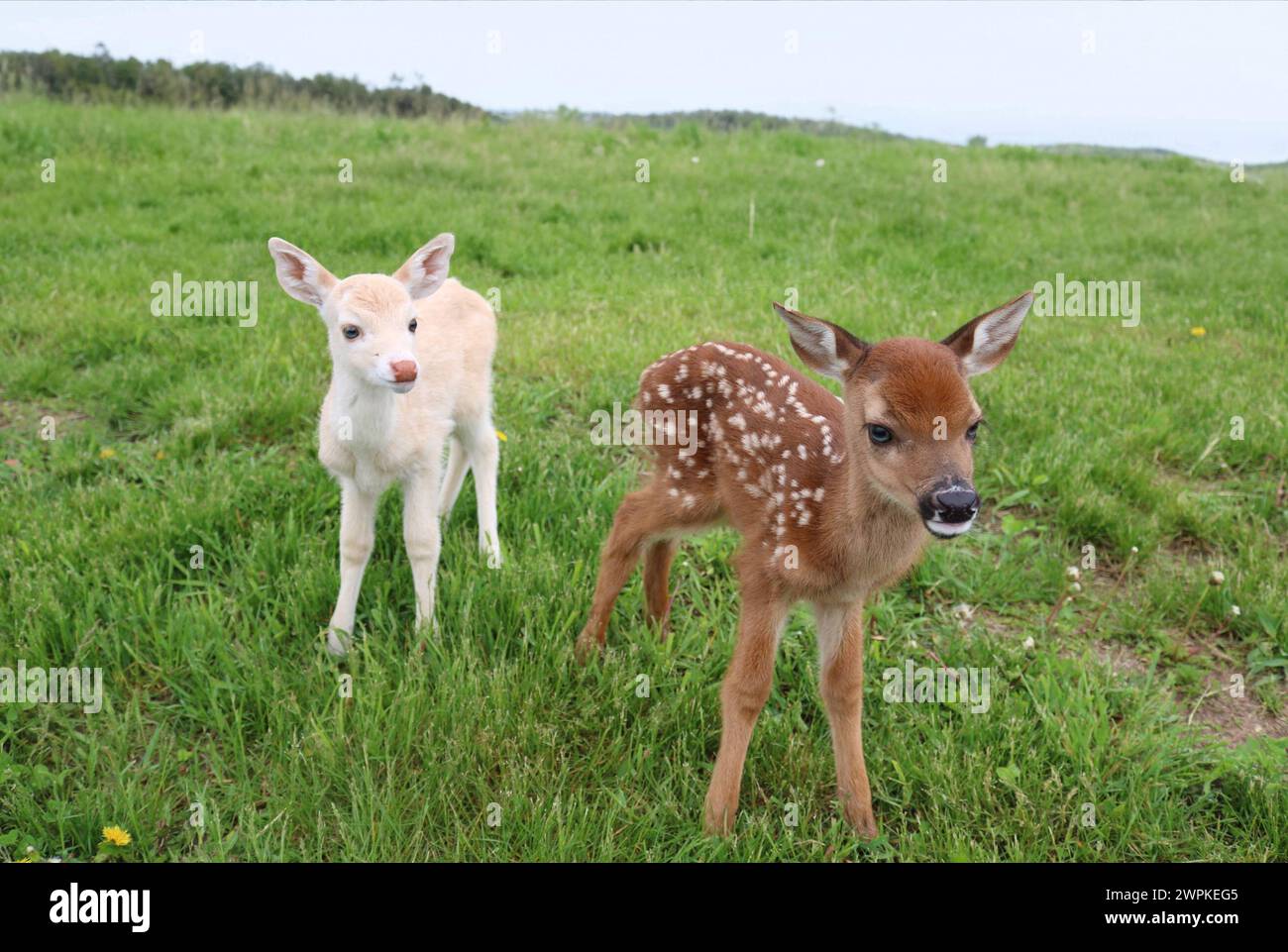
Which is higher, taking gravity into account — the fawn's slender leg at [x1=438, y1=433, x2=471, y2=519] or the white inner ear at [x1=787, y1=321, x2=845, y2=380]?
the white inner ear at [x1=787, y1=321, x2=845, y2=380]

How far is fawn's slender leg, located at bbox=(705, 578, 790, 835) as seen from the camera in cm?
328

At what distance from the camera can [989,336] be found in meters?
3.09

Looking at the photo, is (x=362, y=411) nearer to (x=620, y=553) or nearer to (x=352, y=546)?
(x=352, y=546)

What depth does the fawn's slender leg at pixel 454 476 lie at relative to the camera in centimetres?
488

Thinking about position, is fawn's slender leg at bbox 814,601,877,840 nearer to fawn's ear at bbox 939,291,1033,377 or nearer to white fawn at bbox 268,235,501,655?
fawn's ear at bbox 939,291,1033,377

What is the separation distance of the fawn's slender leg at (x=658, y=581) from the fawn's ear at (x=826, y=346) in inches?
44.6

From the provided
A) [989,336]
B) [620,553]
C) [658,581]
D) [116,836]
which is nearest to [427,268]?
[620,553]

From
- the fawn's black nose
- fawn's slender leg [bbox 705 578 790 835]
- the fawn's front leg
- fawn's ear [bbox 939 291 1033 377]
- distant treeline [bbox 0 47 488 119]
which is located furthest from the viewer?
distant treeline [bbox 0 47 488 119]

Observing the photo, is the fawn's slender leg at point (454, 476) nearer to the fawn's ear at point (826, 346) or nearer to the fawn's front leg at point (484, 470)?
the fawn's front leg at point (484, 470)

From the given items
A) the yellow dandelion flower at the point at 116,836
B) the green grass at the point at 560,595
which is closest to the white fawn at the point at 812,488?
the green grass at the point at 560,595

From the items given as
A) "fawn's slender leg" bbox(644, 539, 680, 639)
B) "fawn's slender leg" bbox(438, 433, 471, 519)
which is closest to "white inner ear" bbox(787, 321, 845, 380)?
"fawn's slender leg" bbox(644, 539, 680, 639)

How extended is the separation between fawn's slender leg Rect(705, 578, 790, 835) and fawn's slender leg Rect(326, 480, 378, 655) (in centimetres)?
156

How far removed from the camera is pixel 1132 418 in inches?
242

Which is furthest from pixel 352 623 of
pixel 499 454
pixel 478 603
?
pixel 499 454
